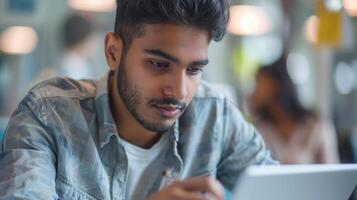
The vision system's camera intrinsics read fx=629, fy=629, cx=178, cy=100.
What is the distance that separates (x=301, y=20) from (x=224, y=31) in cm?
455

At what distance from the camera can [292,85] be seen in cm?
301

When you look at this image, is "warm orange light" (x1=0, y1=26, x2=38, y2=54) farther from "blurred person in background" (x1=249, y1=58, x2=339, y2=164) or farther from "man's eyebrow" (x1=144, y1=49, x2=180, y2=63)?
"man's eyebrow" (x1=144, y1=49, x2=180, y2=63)

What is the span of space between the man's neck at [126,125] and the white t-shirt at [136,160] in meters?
0.02

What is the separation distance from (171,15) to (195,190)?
1.37ft

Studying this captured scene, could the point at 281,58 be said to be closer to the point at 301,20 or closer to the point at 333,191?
the point at 333,191

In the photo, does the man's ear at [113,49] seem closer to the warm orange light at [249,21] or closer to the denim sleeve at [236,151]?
the denim sleeve at [236,151]

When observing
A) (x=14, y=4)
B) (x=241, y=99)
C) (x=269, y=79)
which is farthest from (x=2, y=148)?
(x=241, y=99)

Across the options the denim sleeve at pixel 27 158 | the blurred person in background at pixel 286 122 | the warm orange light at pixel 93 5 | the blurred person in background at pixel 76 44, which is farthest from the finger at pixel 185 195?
the warm orange light at pixel 93 5

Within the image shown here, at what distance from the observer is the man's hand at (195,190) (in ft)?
2.99

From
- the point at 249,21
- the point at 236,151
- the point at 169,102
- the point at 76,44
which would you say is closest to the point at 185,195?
the point at 169,102

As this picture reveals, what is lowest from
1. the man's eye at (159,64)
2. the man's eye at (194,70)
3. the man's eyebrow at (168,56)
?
the man's eye at (194,70)

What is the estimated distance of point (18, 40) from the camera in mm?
5180

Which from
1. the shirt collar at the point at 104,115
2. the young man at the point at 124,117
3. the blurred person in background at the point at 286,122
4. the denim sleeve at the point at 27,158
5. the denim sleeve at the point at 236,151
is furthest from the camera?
the blurred person in background at the point at 286,122

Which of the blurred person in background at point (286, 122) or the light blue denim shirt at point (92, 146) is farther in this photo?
the blurred person in background at point (286, 122)
